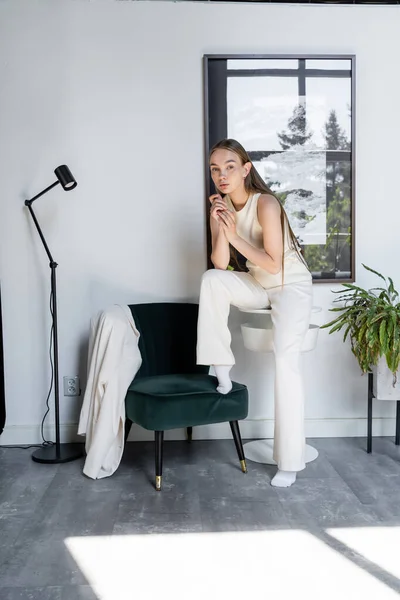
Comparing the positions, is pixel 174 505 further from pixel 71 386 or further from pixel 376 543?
pixel 71 386

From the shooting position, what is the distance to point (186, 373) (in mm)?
3314

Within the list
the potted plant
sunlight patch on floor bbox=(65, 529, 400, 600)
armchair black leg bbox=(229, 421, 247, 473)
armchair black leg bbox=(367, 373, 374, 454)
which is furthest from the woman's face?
sunlight patch on floor bbox=(65, 529, 400, 600)

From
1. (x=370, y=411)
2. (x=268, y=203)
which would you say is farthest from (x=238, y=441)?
(x=268, y=203)

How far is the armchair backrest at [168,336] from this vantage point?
330 centimetres

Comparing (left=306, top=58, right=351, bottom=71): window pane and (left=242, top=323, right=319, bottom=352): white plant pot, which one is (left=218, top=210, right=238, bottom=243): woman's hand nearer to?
(left=242, top=323, right=319, bottom=352): white plant pot

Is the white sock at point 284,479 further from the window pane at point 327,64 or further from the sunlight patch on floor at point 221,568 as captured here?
the window pane at point 327,64

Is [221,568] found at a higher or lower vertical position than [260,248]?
lower

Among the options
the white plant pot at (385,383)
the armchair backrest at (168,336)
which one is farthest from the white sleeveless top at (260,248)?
the white plant pot at (385,383)

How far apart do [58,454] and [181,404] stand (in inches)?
33.7

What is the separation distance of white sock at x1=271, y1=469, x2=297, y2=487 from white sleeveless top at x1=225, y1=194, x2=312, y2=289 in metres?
0.87

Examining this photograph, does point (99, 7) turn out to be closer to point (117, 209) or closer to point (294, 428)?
point (117, 209)

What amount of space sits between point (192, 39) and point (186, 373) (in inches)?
71.1

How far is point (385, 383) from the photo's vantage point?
3.27 m

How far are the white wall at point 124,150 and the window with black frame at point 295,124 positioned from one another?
0.25 ft
